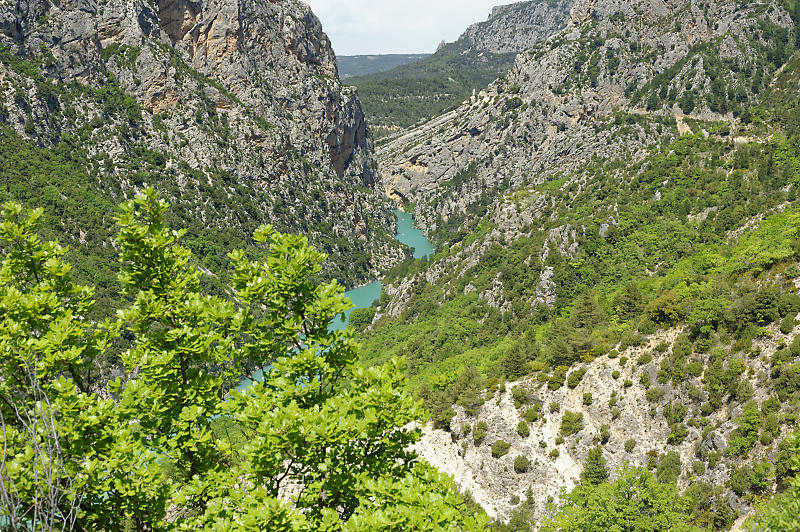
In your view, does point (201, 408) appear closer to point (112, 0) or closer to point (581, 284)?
point (581, 284)

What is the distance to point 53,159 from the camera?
90.9 metres

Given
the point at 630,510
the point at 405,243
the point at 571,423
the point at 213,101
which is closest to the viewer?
the point at 630,510

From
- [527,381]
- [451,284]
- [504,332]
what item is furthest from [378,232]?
[527,381]

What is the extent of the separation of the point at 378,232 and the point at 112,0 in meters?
88.5

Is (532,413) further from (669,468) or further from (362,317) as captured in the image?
(362,317)

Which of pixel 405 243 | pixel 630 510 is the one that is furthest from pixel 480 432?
pixel 405 243

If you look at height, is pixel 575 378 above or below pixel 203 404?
below

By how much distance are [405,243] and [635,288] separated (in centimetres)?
11735

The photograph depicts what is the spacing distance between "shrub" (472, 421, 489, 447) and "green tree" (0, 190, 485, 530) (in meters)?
24.4

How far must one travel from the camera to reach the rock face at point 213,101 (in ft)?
331

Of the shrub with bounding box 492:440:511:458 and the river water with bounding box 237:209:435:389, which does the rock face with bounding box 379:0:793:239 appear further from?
the shrub with bounding box 492:440:511:458

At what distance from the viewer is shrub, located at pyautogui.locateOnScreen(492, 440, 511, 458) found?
1221 inches

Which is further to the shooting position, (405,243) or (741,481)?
(405,243)

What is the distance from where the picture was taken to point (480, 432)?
105 ft
